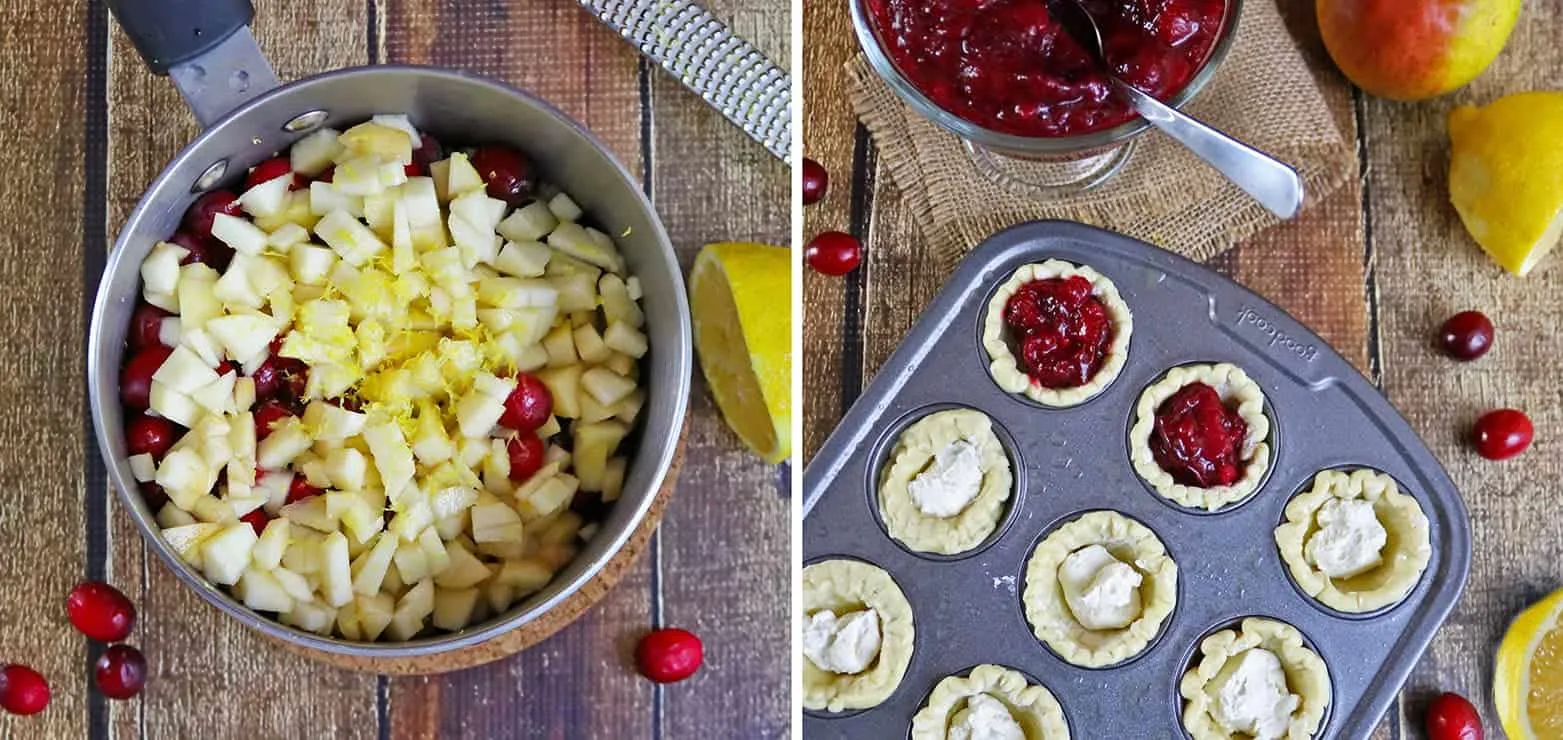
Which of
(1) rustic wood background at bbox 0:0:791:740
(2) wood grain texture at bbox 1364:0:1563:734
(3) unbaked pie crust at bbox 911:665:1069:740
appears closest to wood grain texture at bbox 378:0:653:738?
(1) rustic wood background at bbox 0:0:791:740

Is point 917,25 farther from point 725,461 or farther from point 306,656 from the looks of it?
point 306,656

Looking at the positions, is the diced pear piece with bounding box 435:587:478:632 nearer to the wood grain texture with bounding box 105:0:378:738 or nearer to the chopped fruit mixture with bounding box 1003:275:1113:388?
the wood grain texture with bounding box 105:0:378:738

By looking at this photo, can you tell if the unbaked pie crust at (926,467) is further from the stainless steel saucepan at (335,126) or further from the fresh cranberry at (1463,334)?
the fresh cranberry at (1463,334)

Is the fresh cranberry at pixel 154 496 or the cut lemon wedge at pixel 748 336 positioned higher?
the cut lemon wedge at pixel 748 336

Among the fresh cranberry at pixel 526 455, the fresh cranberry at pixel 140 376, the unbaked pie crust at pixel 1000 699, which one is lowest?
the unbaked pie crust at pixel 1000 699

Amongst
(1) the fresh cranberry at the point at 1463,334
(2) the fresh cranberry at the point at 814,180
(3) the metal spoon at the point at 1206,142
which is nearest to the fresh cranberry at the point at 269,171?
(2) the fresh cranberry at the point at 814,180
